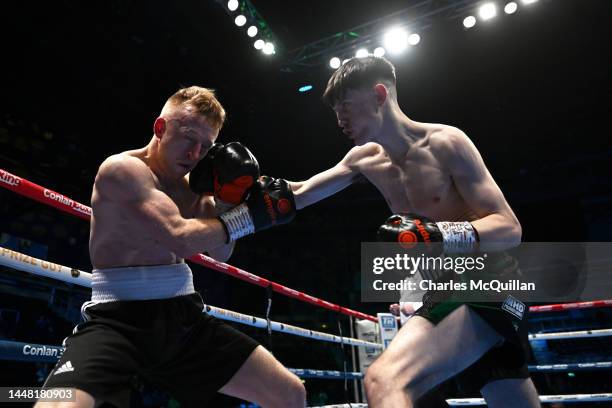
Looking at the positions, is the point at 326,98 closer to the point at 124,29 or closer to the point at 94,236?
the point at 94,236

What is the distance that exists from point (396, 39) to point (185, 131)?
18.5ft

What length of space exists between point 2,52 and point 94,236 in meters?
6.47

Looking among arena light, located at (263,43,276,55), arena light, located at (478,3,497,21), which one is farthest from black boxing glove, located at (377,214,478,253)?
arena light, located at (263,43,276,55)

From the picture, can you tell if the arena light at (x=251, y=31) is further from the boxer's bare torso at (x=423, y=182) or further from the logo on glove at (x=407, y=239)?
the logo on glove at (x=407, y=239)

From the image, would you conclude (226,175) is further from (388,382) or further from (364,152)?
(388,382)

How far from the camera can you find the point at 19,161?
7.50 metres

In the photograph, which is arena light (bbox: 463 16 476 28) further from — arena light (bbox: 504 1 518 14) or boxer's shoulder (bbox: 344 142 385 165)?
boxer's shoulder (bbox: 344 142 385 165)

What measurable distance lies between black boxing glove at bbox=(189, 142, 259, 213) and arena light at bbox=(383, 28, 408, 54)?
17.6 feet

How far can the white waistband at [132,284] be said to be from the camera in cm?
155

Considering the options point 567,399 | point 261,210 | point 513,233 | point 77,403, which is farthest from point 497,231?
point 567,399

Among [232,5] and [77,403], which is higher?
[232,5]

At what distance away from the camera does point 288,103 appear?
8.58 meters

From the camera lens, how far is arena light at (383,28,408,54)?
6583mm

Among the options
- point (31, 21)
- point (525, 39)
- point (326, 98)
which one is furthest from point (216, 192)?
point (525, 39)
